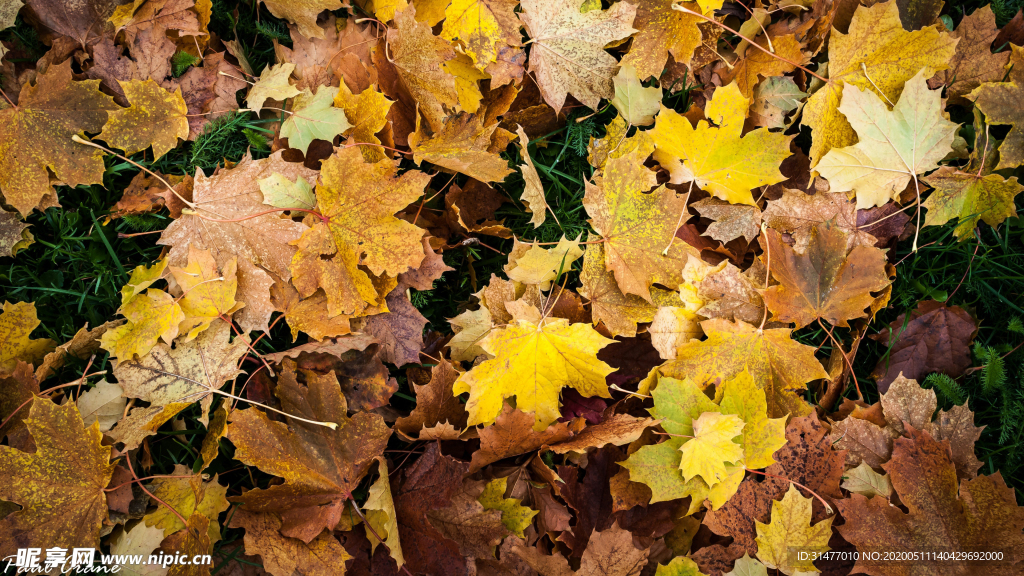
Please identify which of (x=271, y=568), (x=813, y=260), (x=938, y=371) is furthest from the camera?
(x=938, y=371)

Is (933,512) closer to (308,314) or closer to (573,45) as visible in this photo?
(573,45)

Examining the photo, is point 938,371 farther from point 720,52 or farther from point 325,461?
point 325,461

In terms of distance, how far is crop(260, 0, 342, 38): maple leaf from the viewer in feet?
6.50

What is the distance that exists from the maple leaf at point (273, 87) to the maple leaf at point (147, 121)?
217mm

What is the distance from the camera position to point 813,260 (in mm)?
1860

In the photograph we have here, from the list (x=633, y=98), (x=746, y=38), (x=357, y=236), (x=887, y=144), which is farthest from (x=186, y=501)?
(x=887, y=144)

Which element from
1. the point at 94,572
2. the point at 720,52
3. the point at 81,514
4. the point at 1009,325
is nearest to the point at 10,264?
the point at 81,514

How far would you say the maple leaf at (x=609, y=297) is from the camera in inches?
73.6

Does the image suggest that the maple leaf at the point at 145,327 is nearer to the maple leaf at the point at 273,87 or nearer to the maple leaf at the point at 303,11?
the maple leaf at the point at 273,87

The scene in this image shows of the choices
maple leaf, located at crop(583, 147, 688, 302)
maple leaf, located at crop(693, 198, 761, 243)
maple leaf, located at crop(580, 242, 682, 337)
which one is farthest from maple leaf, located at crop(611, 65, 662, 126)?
maple leaf, located at crop(580, 242, 682, 337)

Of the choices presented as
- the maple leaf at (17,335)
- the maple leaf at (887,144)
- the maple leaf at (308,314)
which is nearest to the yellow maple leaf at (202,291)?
the maple leaf at (308,314)

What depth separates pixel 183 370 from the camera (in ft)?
5.88

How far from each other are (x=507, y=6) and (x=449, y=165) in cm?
55

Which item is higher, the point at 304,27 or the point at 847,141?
the point at 304,27
